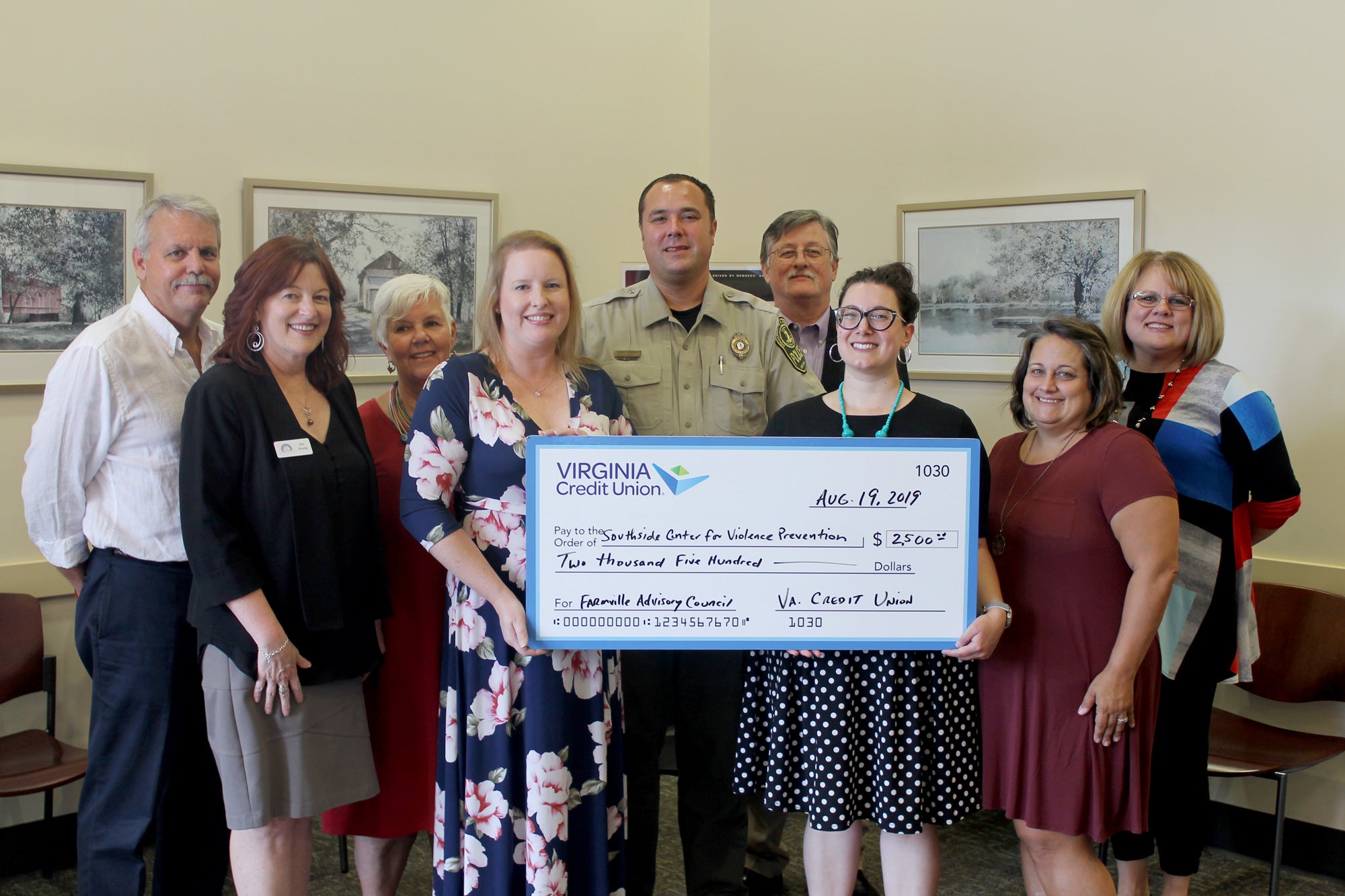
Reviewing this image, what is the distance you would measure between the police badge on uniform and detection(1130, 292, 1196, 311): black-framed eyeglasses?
110cm

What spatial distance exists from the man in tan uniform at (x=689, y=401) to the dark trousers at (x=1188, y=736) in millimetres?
1165

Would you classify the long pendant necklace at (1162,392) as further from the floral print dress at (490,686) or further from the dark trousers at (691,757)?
the floral print dress at (490,686)

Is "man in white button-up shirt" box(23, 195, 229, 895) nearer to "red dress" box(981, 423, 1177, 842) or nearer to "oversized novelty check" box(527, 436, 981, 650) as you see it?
"oversized novelty check" box(527, 436, 981, 650)

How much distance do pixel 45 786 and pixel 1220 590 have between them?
3.40 m

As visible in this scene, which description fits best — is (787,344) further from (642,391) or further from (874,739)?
(874,739)

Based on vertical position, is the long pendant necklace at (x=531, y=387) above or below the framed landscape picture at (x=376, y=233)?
below

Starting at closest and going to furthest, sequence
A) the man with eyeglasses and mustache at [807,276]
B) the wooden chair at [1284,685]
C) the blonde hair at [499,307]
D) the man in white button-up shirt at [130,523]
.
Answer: the blonde hair at [499,307], the man in white button-up shirt at [130,523], the wooden chair at [1284,685], the man with eyeglasses and mustache at [807,276]

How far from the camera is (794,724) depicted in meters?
2.34

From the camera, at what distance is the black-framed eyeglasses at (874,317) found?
90.1 inches

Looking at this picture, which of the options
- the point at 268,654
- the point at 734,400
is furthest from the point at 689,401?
the point at 268,654

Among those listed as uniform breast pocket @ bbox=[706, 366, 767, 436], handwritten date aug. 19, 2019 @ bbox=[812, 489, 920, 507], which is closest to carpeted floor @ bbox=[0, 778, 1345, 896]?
uniform breast pocket @ bbox=[706, 366, 767, 436]

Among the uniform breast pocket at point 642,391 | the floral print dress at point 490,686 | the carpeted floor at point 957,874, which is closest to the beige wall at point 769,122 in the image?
the carpeted floor at point 957,874

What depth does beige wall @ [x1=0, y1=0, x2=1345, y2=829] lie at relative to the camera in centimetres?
342

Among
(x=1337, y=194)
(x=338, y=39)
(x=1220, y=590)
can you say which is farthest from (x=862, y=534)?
(x=338, y=39)
